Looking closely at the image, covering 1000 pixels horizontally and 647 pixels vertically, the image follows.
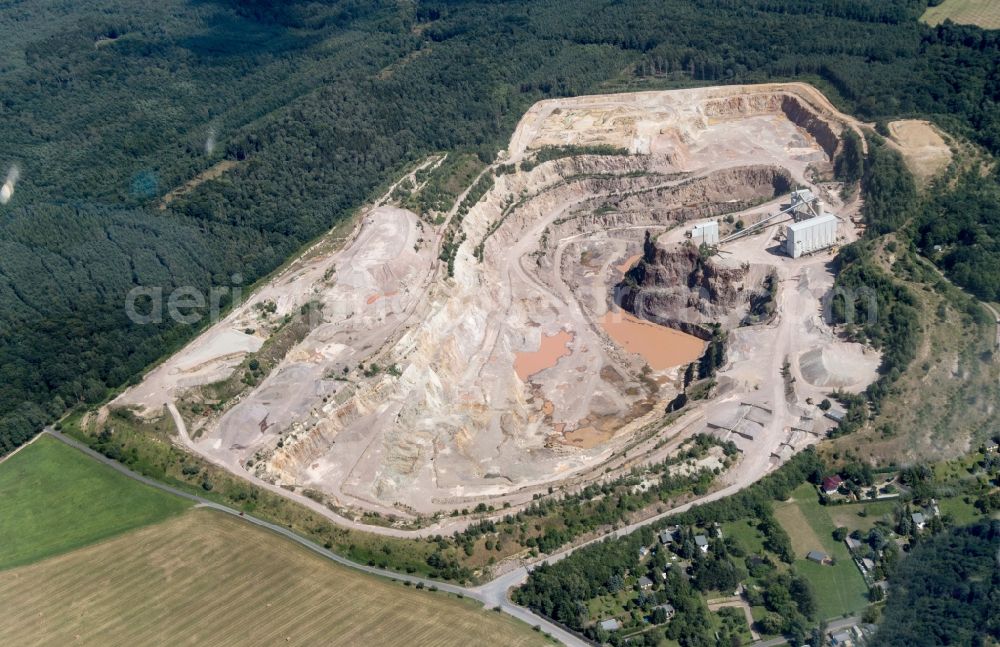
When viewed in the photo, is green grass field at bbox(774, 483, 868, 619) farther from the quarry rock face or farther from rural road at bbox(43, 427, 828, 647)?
the quarry rock face

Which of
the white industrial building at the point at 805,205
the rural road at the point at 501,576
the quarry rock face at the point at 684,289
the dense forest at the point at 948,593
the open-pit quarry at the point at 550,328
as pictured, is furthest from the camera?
the white industrial building at the point at 805,205

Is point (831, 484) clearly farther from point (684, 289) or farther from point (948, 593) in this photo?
point (684, 289)

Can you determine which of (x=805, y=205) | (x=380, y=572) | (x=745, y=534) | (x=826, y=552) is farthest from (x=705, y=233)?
(x=380, y=572)

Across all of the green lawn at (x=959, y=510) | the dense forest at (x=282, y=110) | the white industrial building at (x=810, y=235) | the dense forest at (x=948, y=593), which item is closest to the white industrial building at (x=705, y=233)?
the white industrial building at (x=810, y=235)

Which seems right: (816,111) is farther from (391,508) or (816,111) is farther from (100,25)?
(100,25)

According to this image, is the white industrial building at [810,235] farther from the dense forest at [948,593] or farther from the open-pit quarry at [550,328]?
the dense forest at [948,593]
